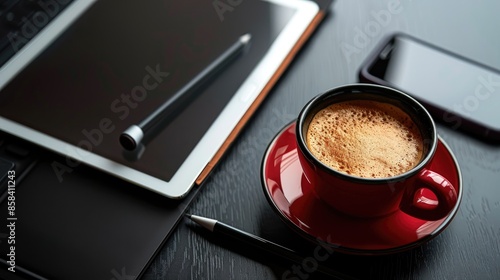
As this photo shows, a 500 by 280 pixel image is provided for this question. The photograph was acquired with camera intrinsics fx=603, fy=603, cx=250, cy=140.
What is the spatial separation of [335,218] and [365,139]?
0.29 ft

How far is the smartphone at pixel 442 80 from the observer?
73 centimetres

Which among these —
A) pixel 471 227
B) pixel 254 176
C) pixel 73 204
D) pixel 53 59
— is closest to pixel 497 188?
pixel 471 227

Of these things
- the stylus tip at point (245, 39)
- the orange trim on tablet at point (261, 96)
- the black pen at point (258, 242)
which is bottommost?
the black pen at point (258, 242)

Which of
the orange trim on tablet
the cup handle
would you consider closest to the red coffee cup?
the cup handle

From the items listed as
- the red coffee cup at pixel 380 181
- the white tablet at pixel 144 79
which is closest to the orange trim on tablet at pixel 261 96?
the white tablet at pixel 144 79

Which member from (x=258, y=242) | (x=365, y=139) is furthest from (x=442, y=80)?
(x=258, y=242)

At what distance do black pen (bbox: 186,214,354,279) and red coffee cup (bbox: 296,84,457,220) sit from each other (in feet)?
0.21

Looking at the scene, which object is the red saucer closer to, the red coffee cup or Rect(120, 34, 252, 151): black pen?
the red coffee cup

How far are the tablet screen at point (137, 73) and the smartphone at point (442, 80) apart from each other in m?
0.16

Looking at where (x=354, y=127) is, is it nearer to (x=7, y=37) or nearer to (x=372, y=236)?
(x=372, y=236)

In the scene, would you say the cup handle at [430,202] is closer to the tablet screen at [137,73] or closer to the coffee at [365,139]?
the coffee at [365,139]

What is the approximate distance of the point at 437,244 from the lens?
635 millimetres

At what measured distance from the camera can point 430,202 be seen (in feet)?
1.99

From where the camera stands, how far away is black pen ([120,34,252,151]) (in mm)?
711
